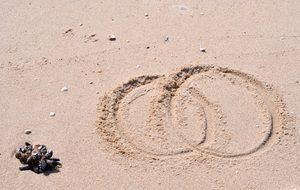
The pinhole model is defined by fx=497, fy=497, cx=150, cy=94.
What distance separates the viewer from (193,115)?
408 cm

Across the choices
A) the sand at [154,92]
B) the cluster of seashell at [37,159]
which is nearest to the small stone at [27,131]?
the sand at [154,92]

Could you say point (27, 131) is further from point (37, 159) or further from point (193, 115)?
point (193, 115)

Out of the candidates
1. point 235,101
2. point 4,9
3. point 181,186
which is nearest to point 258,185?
point 181,186

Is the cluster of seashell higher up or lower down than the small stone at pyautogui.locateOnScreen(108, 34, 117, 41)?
lower down

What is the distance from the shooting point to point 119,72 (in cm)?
441

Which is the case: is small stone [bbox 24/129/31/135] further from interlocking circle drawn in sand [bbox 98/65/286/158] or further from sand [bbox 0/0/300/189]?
interlocking circle drawn in sand [bbox 98/65/286/158]

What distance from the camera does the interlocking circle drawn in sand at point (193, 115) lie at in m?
3.84

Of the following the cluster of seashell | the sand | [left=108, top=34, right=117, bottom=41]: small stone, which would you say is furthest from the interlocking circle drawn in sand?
[left=108, top=34, right=117, bottom=41]: small stone

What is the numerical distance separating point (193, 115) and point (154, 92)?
402 millimetres

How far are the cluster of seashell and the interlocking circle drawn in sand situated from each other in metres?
0.46

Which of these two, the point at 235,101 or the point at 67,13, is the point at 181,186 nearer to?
the point at 235,101

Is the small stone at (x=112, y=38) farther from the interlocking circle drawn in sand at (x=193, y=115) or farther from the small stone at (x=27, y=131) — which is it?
the small stone at (x=27, y=131)

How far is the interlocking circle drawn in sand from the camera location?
3840 millimetres

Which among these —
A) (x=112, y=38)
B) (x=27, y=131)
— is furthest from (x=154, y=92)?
(x=27, y=131)
